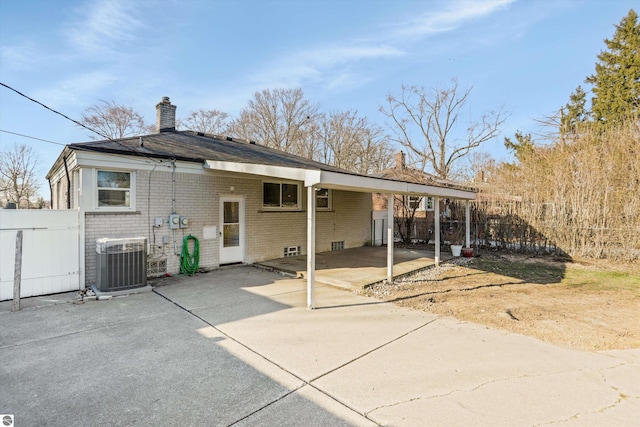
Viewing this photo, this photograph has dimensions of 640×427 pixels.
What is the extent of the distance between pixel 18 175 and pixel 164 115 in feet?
60.8

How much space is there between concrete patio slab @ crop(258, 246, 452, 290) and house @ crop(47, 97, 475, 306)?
0.91 metres

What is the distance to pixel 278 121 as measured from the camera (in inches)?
1000

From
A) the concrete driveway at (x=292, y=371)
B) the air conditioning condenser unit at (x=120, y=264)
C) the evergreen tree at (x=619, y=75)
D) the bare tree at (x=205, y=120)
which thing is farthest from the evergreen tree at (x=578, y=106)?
the bare tree at (x=205, y=120)

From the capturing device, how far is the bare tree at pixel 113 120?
21.2 metres

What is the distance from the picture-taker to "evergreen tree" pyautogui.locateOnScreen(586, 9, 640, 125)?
55.3 feet

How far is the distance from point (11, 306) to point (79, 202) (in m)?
2.11

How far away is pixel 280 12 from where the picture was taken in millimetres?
9352

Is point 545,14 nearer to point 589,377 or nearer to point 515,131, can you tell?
point 589,377

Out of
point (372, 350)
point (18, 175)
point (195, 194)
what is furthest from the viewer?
point (18, 175)

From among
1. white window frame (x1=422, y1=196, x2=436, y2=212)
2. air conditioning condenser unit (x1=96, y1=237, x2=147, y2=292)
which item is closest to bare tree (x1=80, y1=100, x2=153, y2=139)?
air conditioning condenser unit (x1=96, y1=237, x2=147, y2=292)

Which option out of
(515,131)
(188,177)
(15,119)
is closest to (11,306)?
(188,177)

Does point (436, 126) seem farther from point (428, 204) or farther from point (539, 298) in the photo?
point (539, 298)

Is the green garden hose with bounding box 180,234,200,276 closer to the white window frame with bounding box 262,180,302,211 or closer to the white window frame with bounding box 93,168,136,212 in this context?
the white window frame with bounding box 93,168,136,212

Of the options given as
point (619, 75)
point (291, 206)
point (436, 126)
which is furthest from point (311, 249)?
point (619, 75)
